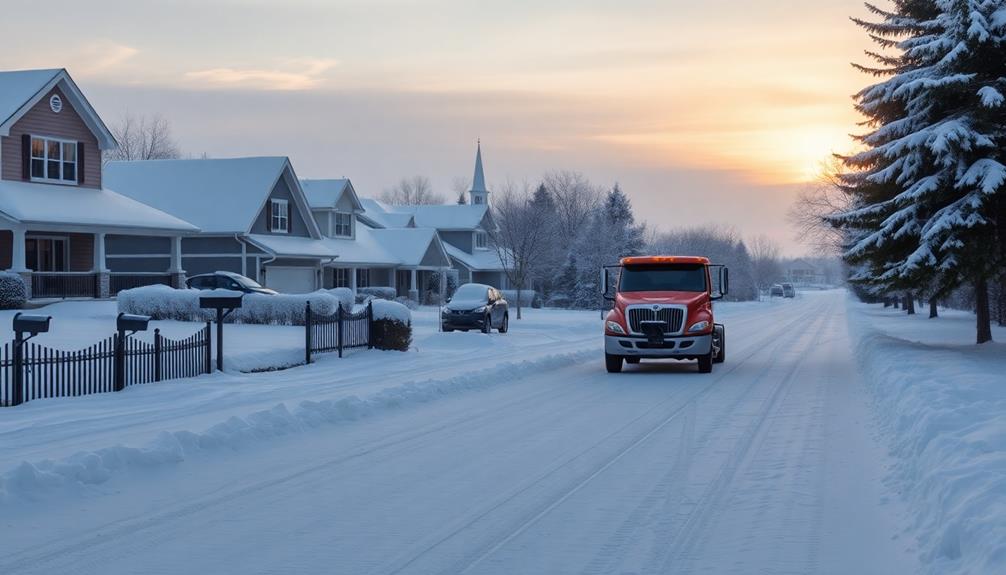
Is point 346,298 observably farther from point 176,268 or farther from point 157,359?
point 157,359

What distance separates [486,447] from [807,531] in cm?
483

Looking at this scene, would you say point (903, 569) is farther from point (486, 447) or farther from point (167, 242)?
point (167, 242)

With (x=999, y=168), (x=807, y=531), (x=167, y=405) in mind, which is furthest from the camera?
(x=999, y=168)

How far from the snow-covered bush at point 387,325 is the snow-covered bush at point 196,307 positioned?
179 inches

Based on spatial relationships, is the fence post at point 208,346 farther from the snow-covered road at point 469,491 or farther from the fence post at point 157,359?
the snow-covered road at point 469,491

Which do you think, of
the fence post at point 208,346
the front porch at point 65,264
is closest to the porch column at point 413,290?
the front porch at point 65,264

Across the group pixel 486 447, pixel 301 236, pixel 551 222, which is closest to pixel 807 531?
pixel 486 447

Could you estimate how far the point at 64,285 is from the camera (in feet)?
119

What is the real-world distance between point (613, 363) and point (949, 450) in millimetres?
12849

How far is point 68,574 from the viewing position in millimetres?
7074

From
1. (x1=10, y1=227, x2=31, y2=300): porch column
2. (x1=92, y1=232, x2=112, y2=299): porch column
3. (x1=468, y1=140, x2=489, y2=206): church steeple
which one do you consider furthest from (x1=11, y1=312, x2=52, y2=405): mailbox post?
(x1=468, y1=140, x2=489, y2=206): church steeple

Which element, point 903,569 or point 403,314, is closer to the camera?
point 903,569

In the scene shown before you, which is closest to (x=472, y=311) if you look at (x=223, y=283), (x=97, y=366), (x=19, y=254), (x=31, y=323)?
(x=223, y=283)

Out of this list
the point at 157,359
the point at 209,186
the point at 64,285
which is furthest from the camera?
the point at 209,186
